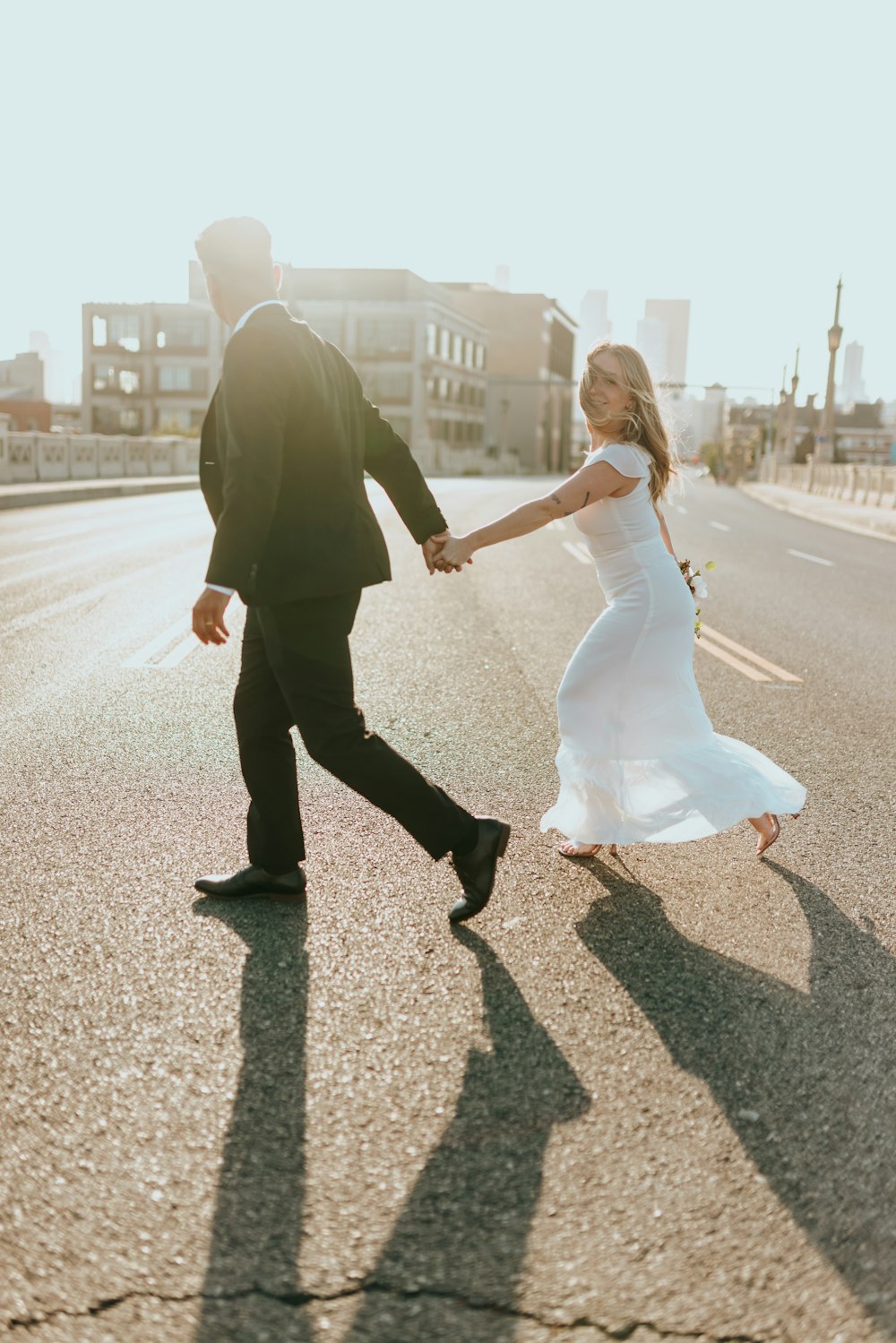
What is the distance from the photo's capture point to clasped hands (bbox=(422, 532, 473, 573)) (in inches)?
169

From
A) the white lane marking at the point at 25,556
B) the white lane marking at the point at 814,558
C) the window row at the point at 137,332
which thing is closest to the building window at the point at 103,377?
the window row at the point at 137,332

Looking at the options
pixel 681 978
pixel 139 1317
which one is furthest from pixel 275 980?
pixel 139 1317

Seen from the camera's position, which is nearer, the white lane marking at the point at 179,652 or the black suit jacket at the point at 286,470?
the black suit jacket at the point at 286,470

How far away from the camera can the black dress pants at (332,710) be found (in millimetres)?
3846

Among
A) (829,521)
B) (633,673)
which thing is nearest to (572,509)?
(633,673)

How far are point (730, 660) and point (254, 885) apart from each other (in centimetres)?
601

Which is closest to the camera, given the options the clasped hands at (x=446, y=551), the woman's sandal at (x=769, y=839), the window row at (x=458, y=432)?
the clasped hands at (x=446, y=551)

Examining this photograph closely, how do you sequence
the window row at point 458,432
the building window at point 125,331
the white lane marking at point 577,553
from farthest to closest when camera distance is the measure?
1. the window row at point 458,432
2. the building window at point 125,331
3. the white lane marking at point 577,553

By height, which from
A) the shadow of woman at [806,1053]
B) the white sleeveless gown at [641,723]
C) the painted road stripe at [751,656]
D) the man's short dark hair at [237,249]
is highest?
the man's short dark hair at [237,249]

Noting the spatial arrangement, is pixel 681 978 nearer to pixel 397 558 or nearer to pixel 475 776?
pixel 475 776

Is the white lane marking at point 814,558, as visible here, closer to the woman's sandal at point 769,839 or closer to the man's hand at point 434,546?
the woman's sandal at point 769,839

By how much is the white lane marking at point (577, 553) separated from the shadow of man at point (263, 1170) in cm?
1388

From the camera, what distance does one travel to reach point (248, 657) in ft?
13.6

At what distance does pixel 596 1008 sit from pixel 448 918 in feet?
2.46
